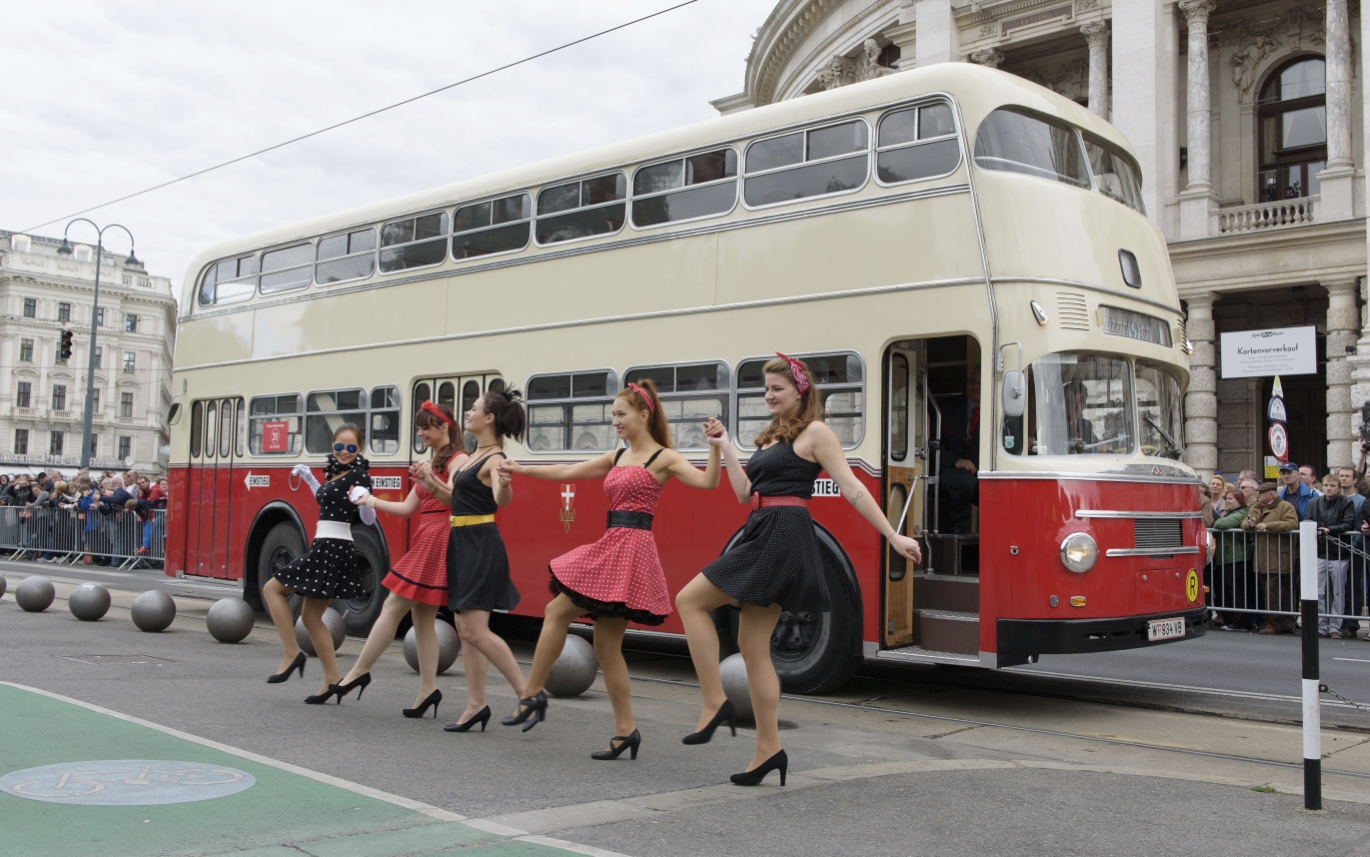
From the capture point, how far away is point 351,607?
41.6 feet

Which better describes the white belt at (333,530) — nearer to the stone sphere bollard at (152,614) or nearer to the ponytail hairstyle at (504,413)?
the ponytail hairstyle at (504,413)

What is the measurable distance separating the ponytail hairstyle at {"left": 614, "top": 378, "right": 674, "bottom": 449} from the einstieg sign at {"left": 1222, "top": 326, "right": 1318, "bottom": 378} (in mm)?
26976

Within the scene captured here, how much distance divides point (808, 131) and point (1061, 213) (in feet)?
6.59

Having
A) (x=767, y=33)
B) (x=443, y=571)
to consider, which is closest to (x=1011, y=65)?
(x=767, y=33)

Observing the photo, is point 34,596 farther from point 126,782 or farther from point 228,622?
point 126,782

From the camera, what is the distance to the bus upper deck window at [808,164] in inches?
357

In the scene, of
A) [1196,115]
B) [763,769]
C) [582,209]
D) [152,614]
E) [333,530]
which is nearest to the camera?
[763,769]

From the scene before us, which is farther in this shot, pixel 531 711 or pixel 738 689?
pixel 738 689

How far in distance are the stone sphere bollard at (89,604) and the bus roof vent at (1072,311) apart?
1004 centimetres

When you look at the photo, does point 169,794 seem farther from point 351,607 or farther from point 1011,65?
point 1011,65

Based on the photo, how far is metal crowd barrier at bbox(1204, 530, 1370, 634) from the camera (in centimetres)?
1383

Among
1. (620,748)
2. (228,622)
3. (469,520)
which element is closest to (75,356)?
(228,622)

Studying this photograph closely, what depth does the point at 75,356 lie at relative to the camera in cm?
10019

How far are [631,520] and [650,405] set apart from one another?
600mm
